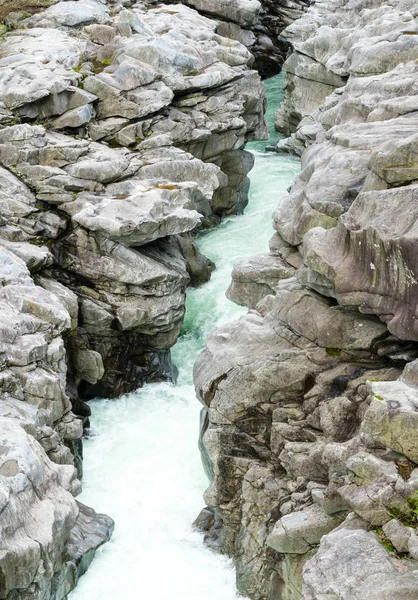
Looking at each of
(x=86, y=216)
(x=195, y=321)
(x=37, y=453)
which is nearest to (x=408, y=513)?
(x=37, y=453)

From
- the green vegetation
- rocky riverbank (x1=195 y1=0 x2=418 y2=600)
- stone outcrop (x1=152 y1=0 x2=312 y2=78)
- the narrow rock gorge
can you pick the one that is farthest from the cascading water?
stone outcrop (x1=152 y1=0 x2=312 y2=78)

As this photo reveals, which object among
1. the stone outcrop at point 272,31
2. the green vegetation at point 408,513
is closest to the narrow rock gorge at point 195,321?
the green vegetation at point 408,513

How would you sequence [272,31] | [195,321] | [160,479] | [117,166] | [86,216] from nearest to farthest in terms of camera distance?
1. [160,479]
2. [86,216]
3. [117,166]
4. [195,321]
5. [272,31]

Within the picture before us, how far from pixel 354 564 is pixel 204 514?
12137mm

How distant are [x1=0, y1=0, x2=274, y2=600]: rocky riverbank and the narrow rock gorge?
0.33 feet

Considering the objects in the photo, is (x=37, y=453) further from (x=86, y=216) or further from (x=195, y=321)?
(x=195, y=321)

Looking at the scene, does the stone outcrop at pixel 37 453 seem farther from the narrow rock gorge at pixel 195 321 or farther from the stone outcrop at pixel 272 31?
the stone outcrop at pixel 272 31

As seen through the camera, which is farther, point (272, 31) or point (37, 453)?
point (272, 31)

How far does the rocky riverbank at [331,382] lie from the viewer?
1491 cm

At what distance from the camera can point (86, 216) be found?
31812 millimetres

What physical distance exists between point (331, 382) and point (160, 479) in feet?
35.7

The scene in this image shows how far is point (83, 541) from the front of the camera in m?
24.1

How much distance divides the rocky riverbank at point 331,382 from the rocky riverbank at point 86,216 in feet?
15.6

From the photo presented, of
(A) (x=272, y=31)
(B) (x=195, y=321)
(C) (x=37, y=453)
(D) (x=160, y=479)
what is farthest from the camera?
(A) (x=272, y=31)
